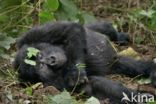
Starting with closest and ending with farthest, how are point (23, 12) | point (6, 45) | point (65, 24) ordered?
point (65, 24), point (6, 45), point (23, 12)

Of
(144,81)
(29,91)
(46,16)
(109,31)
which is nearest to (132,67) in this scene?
(144,81)

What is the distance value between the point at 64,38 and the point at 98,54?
406mm

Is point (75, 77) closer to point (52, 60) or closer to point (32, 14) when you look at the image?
point (52, 60)

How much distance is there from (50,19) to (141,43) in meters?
1.03

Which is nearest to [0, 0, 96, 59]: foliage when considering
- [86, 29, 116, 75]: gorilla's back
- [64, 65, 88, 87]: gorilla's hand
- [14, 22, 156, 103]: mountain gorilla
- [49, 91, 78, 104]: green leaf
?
[86, 29, 116, 75]: gorilla's back

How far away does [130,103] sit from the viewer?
3.58 m

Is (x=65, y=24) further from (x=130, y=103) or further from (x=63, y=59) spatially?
(x=130, y=103)

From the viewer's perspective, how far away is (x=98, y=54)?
432cm

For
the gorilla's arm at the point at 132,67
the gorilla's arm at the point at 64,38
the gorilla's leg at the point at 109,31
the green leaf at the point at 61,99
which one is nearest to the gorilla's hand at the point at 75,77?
the gorilla's arm at the point at 64,38

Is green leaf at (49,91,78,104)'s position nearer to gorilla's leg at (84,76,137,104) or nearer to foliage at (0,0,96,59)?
gorilla's leg at (84,76,137,104)

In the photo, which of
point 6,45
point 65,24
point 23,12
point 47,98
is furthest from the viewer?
point 23,12

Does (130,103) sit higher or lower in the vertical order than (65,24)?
lower

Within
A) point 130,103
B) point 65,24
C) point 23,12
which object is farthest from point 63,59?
point 23,12

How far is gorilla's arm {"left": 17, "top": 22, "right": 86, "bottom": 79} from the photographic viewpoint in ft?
13.0
